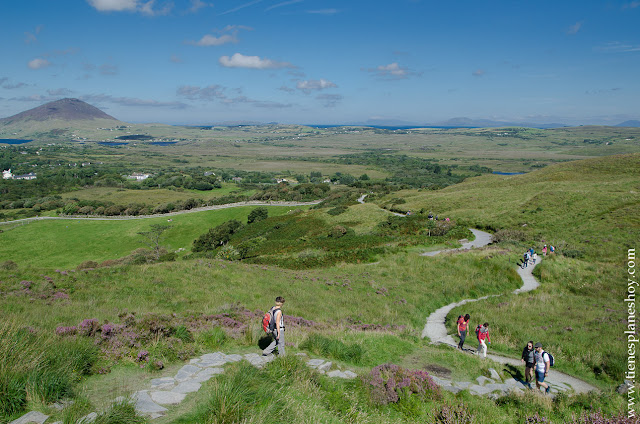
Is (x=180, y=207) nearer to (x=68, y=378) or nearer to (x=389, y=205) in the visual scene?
(x=389, y=205)

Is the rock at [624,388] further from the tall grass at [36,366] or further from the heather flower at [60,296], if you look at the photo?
the heather flower at [60,296]

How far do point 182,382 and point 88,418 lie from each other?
2.17 m

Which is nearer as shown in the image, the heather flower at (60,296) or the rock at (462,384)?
the rock at (462,384)

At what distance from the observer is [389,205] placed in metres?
69.2

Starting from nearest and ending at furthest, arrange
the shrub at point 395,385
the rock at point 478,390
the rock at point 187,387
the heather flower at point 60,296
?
the rock at point 187,387 → the shrub at point 395,385 → the rock at point 478,390 → the heather flower at point 60,296

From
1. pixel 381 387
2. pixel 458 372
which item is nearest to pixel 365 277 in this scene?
pixel 458 372

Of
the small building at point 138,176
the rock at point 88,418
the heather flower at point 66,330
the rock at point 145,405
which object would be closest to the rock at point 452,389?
the rock at point 145,405

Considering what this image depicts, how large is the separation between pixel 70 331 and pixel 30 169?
25223 centimetres

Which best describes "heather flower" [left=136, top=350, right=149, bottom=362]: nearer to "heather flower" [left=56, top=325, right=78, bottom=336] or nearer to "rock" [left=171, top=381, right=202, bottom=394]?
"rock" [left=171, top=381, right=202, bottom=394]

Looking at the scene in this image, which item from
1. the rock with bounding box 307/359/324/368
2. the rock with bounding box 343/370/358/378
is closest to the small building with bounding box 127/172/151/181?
the rock with bounding box 307/359/324/368

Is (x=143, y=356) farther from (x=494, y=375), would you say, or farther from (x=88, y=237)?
(x=88, y=237)

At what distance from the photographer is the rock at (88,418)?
4.55 m

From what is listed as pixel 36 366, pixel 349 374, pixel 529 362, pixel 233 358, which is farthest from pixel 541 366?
pixel 36 366

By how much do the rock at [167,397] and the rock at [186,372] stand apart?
0.76 metres
